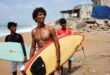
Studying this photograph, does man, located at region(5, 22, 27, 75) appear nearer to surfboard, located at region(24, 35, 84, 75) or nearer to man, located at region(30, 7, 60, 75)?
surfboard, located at region(24, 35, 84, 75)

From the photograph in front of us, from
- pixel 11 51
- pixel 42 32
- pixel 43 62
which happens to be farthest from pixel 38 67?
pixel 11 51

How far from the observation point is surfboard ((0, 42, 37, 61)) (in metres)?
6.76

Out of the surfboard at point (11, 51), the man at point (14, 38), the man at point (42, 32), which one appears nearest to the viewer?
the man at point (42, 32)

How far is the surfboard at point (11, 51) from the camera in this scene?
6765 mm

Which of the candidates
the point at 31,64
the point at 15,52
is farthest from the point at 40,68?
the point at 15,52

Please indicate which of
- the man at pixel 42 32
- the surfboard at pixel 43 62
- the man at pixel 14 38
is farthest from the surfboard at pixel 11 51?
the man at pixel 42 32

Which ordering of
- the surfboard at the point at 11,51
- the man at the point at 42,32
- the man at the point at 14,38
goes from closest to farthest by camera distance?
the man at the point at 42,32 → the man at the point at 14,38 → the surfboard at the point at 11,51

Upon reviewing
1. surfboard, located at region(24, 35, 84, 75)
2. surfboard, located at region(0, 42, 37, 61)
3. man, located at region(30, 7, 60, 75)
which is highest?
man, located at region(30, 7, 60, 75)

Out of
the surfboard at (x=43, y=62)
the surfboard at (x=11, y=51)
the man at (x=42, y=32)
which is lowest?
the surfboard at (x=11, y=51)

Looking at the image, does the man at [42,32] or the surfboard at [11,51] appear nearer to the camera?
the man at [42,32]

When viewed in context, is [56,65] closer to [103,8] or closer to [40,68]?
[40,68]

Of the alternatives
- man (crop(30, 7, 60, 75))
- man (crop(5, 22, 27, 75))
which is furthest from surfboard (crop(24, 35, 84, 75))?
man (crop(5, 22, 27, 75))

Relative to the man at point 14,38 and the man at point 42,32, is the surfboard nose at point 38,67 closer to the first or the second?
the man at point 42,32

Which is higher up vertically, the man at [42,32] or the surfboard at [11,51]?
the man at [42,32]
